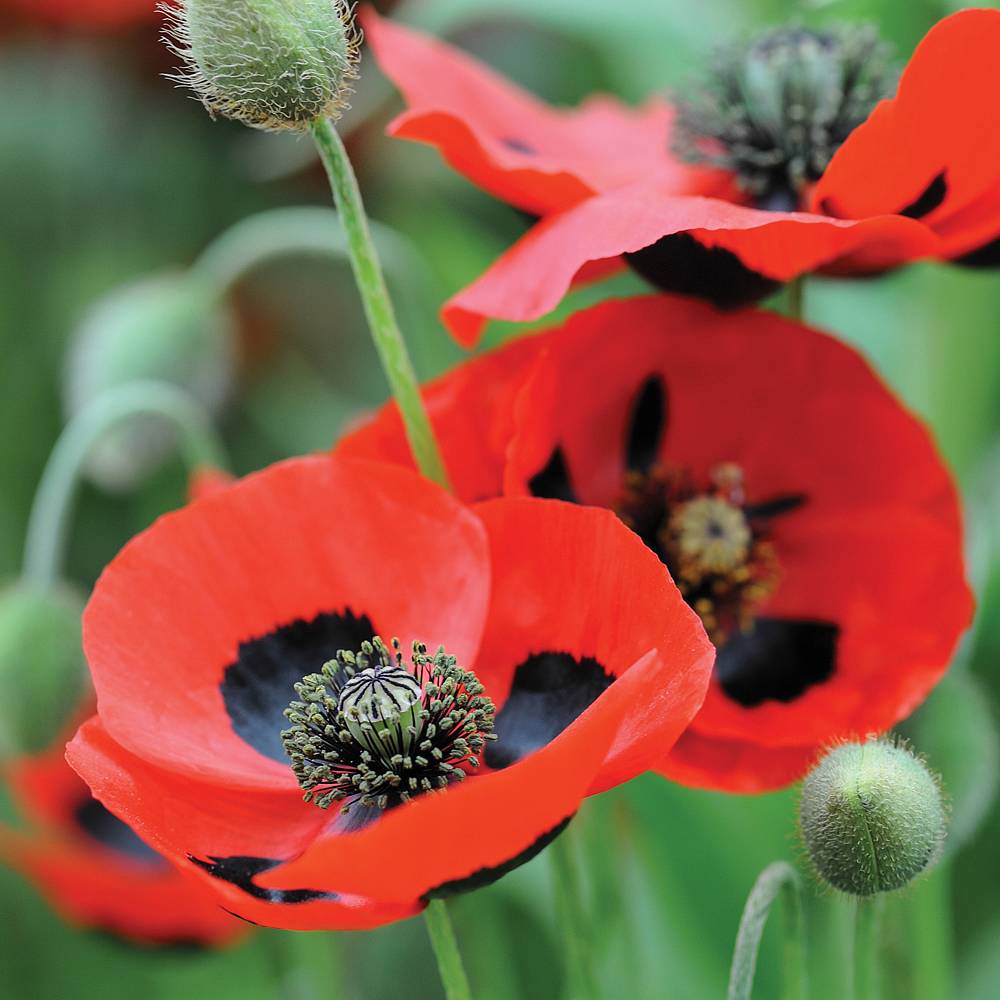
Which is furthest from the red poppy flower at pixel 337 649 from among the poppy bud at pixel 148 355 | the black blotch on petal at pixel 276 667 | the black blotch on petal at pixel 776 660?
the poppy bud at pixel 148 355

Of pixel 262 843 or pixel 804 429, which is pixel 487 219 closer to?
pixel 804 429

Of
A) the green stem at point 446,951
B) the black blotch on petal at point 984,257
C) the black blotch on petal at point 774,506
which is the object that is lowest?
the green stem at point 446,951

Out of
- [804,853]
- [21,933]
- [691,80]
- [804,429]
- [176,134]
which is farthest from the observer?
[176,134]

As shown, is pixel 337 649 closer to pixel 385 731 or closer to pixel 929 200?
pixel 385 731

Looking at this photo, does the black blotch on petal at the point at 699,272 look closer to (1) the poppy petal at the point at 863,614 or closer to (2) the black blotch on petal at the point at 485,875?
(1) the poppy petal at the point at 863,614

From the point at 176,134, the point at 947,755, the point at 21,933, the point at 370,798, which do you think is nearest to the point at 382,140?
the point at 176,134

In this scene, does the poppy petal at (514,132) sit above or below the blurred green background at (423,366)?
above

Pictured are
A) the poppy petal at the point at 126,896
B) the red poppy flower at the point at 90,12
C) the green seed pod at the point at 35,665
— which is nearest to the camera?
the green seed pod at the point at 35,665
